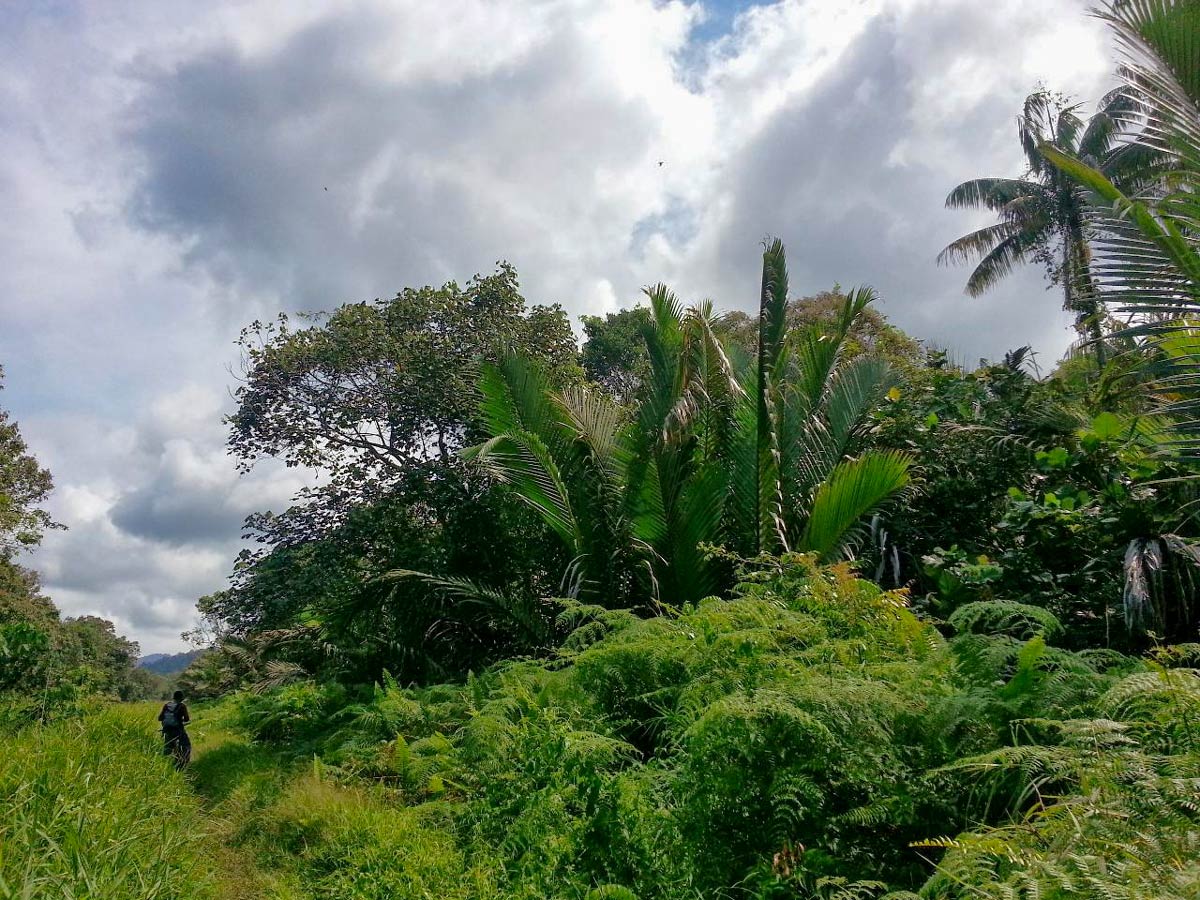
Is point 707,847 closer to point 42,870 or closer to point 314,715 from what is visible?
point 42,870

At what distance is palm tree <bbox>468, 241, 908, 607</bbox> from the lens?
7.88 m

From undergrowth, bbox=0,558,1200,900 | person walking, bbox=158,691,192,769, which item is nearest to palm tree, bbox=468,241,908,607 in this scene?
undergrowth, bbox=0,558,1200,900

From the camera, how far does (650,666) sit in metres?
5.19

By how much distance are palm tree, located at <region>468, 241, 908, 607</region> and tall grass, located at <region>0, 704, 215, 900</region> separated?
3.76 meters

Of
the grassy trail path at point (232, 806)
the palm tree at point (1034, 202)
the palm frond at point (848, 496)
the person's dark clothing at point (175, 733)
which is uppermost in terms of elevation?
the palm tree at point (1034, 202)

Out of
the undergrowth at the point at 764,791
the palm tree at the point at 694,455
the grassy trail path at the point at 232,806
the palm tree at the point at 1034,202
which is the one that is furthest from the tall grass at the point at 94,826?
the palm tree at the point at 1034,202

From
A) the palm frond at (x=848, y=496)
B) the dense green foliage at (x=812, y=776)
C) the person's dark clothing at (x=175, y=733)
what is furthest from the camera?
the person's dark clothing at (x=175, y=733)

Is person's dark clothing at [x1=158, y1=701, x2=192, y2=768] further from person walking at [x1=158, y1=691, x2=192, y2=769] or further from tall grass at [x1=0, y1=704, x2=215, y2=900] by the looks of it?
tall grass at [x1=0, y1=704, x2=215, y2=900]

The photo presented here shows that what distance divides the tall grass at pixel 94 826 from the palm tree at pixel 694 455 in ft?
12.3

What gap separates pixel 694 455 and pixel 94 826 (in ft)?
18.7

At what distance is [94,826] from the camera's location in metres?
4.66

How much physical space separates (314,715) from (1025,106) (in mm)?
20864

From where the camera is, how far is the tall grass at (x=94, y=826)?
150 inches

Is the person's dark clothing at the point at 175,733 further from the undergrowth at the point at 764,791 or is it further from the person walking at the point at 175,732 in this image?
the undergrowth at the point at 764,791
